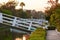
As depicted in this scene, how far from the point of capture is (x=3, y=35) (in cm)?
1538

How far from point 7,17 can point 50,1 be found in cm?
738

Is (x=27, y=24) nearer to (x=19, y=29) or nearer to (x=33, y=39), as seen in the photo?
(x=19, y=29)

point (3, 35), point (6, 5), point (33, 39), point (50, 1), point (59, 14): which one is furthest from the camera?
point (6, 5)

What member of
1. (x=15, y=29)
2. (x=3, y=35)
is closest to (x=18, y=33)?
(x=15, y=29)

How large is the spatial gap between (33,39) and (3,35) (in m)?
6.08

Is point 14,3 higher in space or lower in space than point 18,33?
higher

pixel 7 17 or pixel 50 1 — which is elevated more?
pixel 50 1

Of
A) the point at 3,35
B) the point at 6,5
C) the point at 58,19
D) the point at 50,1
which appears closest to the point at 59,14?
the point at 58,19

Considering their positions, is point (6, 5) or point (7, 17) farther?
point (6, 5)

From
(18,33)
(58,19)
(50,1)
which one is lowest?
(18,33)

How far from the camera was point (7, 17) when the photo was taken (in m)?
21.7

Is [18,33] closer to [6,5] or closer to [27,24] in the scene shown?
[27,24]

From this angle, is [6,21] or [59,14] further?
[6,21]

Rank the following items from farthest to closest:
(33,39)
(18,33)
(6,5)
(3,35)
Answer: (6,5), (18,33), (3,35), (33,39)
